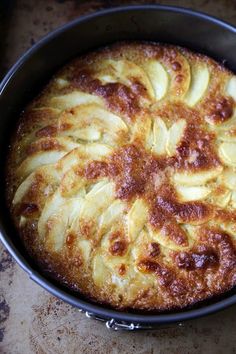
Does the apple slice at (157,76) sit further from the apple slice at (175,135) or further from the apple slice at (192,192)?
the apple slice at (192,192)

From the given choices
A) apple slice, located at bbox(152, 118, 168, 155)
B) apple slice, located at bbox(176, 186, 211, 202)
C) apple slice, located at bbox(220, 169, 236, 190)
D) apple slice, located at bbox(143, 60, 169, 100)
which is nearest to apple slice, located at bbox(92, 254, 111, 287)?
apple slice, located at bbox(176, 186, 211, 202)

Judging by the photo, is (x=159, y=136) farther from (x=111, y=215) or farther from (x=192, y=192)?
(x=111, y=215)

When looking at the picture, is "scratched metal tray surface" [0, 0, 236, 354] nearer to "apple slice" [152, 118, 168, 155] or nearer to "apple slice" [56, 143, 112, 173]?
"apple slice" [56, 143, 112, 173]

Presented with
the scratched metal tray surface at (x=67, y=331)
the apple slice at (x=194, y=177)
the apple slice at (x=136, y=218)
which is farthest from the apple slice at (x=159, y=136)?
the scratched metal tray surface at (x=67, y=331)

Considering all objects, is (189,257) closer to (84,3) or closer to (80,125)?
(80,125)

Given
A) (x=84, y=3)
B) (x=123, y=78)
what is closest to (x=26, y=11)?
(x=84, y=3)

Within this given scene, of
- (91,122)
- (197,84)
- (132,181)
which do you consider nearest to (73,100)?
(91,122)

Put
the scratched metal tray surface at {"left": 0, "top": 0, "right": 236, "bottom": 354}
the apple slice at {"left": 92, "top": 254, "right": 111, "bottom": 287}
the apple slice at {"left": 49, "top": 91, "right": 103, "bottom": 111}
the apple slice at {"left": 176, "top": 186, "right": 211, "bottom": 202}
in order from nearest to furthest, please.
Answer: the apple slice at {"left": 92, "top": 254, "right": 111, "bottom": 287} < the apple slice at {"left": 176, "top": 186, "right": 211, "bottom": 202} < the scratched metal tray surface at {"left": 0, "top": 0, "right": 236, "bottom": 354} < the apple slice at {"left": 49, "top": 91, "right": 103, "bottom": 111}
